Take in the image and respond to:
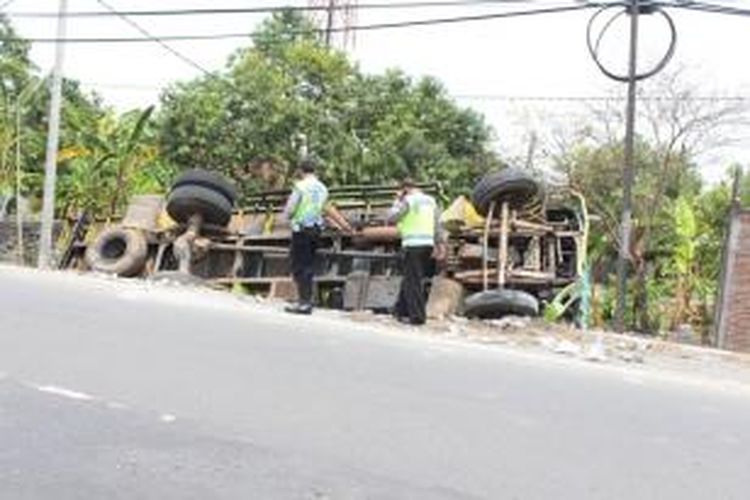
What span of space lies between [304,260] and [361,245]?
356 cm

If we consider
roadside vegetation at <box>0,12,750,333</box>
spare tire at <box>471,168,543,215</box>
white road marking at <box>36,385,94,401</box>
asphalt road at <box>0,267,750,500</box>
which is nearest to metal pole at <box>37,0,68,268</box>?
roadside vegetation at <box>0,12,750,333</box>

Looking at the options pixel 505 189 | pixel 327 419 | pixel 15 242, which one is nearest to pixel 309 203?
pixel 505 189

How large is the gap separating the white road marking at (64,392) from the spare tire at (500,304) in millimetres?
7774

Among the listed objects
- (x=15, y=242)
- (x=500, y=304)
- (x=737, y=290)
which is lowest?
(x=500, y=304)

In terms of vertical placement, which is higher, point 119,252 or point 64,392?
point 119,252

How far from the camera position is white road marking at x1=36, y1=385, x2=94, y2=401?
849 centimetres

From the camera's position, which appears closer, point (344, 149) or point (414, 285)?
point (414, 285)

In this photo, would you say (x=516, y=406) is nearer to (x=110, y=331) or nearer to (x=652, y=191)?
(x=110, y=331)

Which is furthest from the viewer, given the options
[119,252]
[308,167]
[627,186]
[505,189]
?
[627,186]

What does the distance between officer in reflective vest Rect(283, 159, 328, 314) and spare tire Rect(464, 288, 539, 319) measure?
7.64 feet

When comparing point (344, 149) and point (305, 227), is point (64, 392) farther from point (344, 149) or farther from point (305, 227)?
point (344, 149)

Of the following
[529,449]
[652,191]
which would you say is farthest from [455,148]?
[529,449]

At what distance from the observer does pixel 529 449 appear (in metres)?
7.68

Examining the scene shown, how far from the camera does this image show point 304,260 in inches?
573
